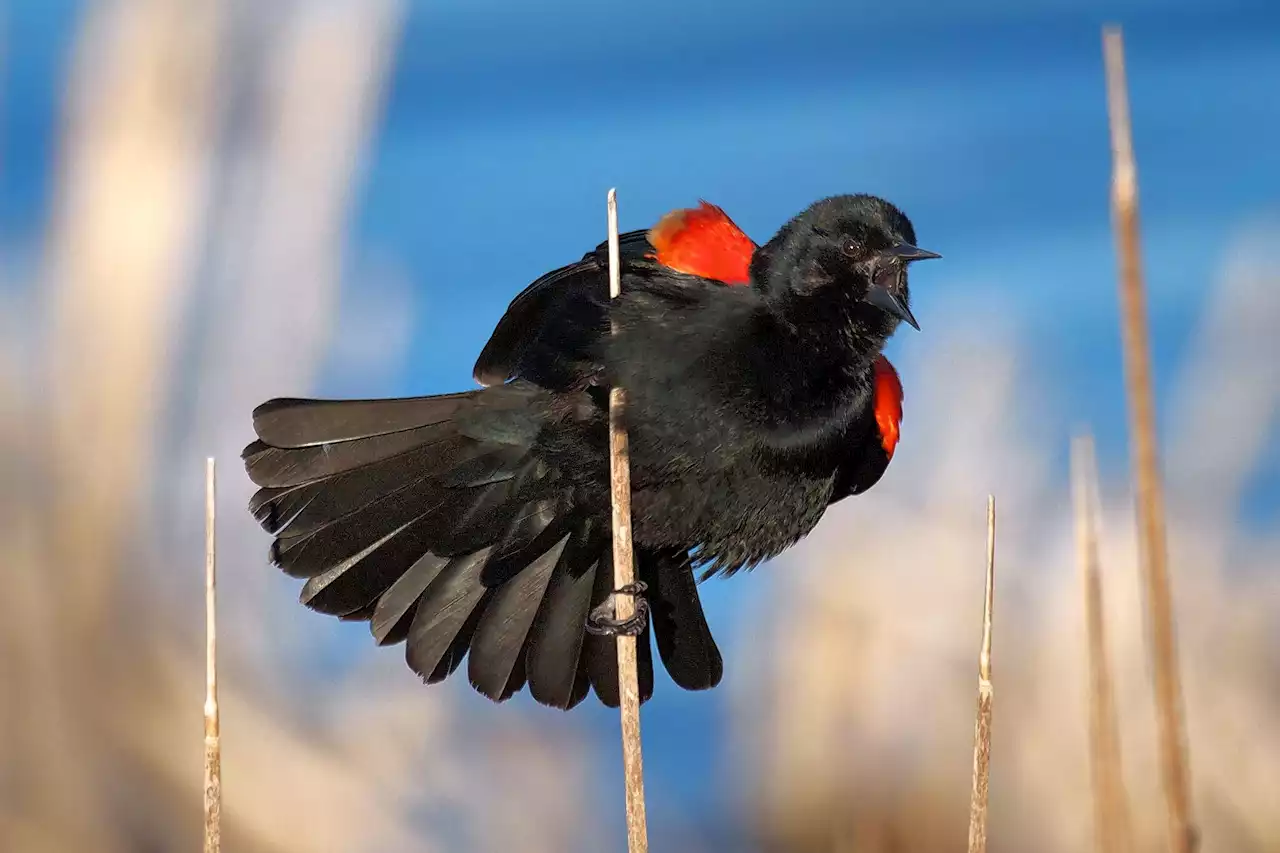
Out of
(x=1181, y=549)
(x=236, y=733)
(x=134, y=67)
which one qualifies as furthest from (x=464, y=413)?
(x=1181, y=549)

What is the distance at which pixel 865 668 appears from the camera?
2721 mm

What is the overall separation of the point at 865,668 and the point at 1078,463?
5.19 feet

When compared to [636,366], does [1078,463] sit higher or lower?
lower

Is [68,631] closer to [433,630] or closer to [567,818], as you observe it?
[433,630]

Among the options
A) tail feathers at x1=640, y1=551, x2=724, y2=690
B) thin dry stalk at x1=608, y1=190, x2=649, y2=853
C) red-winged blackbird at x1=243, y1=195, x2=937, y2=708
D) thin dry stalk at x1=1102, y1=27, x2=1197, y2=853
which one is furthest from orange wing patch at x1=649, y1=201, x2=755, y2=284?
thin dry stalk at x1=1102, y1=27, x2=1197, y2=853

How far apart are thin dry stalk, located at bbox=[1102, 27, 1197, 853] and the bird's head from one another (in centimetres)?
104

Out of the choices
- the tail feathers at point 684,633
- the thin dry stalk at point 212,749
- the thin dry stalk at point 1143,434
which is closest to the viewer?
the thin dry stalk at point 1143,434

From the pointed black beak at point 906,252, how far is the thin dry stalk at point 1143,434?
1052 millimetres

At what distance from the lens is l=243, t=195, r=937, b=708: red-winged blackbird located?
6.30ft

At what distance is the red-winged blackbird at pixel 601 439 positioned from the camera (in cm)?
192

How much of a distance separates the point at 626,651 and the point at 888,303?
0.75 m

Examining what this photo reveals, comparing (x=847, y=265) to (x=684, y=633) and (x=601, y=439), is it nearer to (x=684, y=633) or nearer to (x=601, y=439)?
(x=601, y=439)

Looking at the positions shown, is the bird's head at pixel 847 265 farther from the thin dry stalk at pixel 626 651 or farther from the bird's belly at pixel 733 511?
the thin dry stalk at pixel 626 651

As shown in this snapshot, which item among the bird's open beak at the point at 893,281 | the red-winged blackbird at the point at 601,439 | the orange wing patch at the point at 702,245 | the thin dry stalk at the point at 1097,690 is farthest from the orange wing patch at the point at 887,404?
the thin dry stalk at the point at 1097,690
